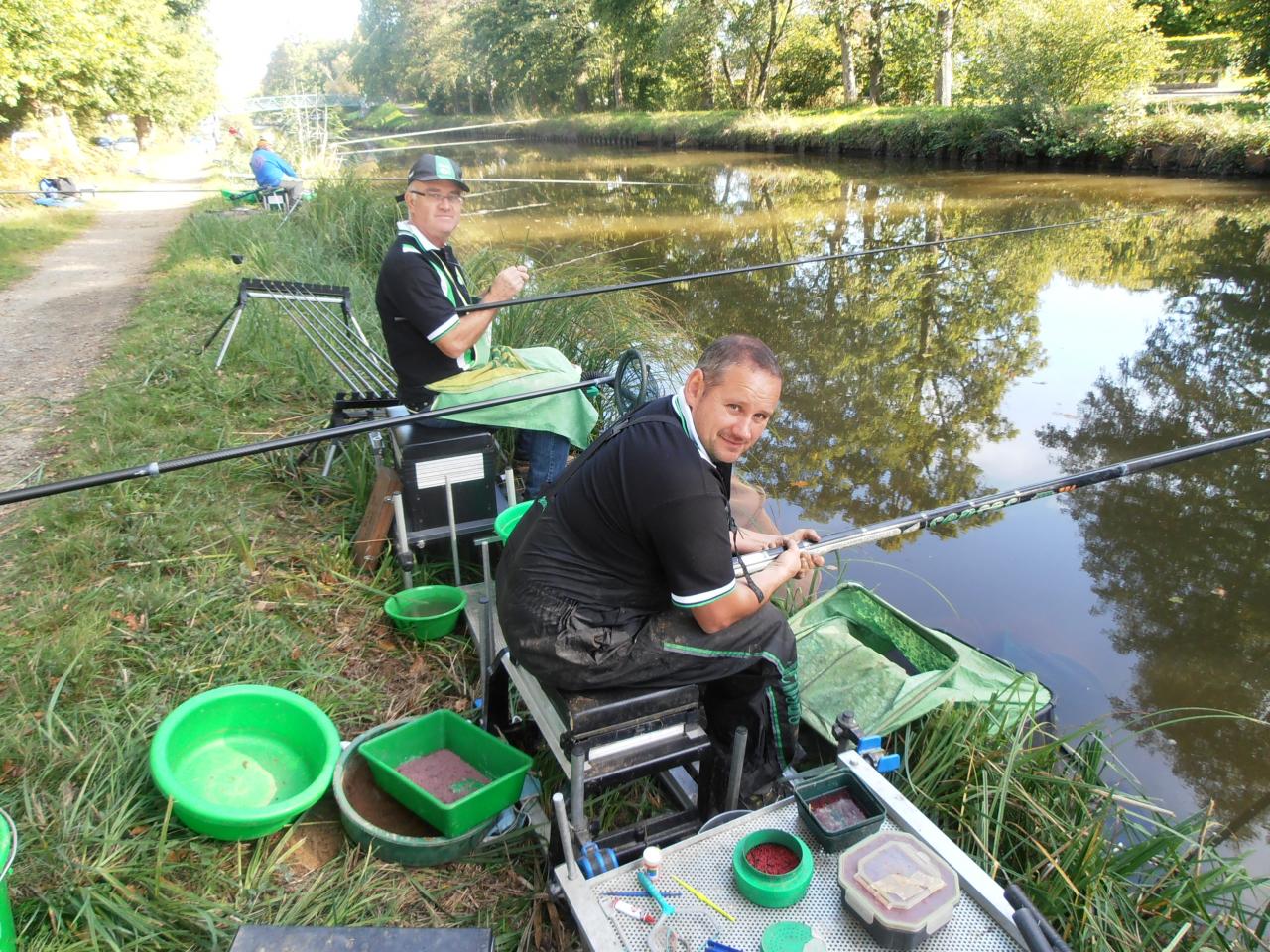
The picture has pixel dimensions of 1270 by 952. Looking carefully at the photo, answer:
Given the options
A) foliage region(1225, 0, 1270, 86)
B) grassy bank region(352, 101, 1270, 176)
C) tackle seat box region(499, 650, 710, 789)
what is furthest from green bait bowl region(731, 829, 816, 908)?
foliage region(1225, 0, 1270, 86)

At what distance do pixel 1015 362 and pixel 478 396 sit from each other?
186 inches

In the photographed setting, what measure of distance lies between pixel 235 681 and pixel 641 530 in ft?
4.97

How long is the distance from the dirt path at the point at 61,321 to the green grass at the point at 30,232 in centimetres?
14

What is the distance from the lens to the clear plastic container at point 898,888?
58.6 inches

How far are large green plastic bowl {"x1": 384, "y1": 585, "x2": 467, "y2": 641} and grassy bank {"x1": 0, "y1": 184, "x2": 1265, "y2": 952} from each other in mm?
67

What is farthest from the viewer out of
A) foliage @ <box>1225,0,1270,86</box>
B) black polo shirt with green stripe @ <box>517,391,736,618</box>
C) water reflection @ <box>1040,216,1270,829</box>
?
foliage @ <box>1225,0,1270,86</box>

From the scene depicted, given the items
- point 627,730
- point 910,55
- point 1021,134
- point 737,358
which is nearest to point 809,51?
point 910,55

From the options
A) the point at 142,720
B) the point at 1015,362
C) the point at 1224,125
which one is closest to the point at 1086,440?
the point at 1015,362

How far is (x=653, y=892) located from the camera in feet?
5.36

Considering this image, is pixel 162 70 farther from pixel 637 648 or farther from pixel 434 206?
pixel 637 648

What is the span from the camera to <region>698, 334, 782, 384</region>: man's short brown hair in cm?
183

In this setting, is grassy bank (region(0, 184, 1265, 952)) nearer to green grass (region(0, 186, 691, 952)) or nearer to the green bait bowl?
green grass (region(0, 186, 691, 952))

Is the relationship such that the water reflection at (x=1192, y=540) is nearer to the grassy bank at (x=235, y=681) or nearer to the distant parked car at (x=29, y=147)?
the grassy bank at (x=235, y=681)

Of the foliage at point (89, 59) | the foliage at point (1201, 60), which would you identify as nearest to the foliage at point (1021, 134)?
the foliage at point (1201, 60)
